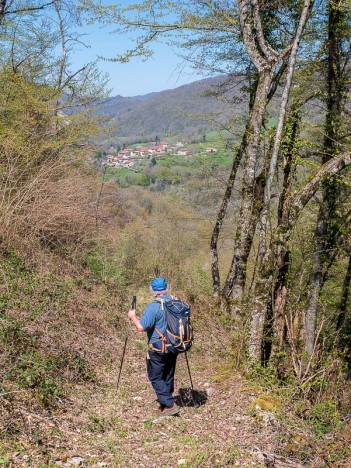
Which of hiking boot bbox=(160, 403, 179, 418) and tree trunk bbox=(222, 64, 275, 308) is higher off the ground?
tree trunk bbox=(222, 64, 275, 308)

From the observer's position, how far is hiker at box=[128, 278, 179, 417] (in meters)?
5.09

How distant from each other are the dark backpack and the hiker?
4 centimetres

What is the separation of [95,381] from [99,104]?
12.9 metres

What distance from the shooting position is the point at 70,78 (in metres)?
16.6

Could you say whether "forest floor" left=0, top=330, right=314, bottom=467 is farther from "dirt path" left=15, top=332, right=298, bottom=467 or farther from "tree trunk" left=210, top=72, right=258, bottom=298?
"tree trunk" left=210, top=72, right=258, bottom=298

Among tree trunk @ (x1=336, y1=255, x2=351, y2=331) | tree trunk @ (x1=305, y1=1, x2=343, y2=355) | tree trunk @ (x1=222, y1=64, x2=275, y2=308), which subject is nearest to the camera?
tree trunk @ (x1=222, y1=64, x2=275, y2=308)

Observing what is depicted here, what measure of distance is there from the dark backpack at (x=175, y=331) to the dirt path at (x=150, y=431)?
101 centimetres

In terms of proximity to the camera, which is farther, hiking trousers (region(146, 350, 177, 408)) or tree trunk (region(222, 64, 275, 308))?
tree trunk (region(222, 64, 275, 308))

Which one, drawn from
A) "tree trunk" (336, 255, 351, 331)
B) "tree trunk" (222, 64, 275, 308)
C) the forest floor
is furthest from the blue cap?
"tree trunk" (336, 255, 351, 331)

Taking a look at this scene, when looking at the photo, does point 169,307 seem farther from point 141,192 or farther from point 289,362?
point 141,192

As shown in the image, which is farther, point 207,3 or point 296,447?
point 207,3

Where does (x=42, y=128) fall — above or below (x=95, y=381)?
above

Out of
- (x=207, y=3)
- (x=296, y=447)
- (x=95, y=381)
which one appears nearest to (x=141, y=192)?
(x=207, y=3)

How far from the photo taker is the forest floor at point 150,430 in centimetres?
428
